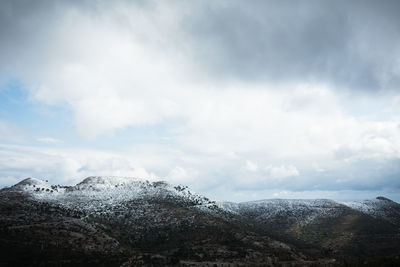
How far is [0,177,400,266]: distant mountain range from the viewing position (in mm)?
53844

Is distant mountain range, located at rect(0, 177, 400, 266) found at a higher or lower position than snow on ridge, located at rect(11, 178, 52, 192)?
lower

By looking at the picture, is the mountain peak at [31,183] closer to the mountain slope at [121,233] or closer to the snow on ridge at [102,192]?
the snow on ridge at [102,192]

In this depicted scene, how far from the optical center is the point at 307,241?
284 ft

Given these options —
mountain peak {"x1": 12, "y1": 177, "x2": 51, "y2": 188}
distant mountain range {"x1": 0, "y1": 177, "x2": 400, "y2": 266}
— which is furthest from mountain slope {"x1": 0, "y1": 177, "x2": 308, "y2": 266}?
mountain peak {"x1": 12, "y1": 177, "x2": 51, "y2": 188}

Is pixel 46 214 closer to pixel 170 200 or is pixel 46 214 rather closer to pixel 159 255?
pixel 159 255

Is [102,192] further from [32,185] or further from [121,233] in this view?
[121,233]

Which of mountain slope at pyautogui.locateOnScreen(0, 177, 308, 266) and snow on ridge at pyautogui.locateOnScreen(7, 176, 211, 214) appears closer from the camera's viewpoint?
mountain slope at pyautogui.locateOnScreen(0, 177, 308, 266)

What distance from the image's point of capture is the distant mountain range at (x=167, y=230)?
53844 millimetres

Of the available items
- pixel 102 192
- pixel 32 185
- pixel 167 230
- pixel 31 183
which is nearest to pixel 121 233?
pixel 167 230

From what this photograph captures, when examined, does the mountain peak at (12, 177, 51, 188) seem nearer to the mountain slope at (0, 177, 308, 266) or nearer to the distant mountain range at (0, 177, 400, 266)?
the distant mountain range at (0, 177, 400, 266)

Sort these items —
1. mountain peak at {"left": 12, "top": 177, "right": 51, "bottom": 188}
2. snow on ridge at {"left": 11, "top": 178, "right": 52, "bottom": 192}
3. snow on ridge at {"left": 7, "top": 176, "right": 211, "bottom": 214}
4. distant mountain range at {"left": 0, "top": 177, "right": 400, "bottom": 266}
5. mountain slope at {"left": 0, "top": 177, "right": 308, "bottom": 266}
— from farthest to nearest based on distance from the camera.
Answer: mountain peak at {"left": 12, "top": 177, "right": 51, "bottom": 188}, snow on ridge at {"left": 11, "top": 178, "right": 52, "bottom": 192}, snow on ridge at {"left": 7, "top": 176, "right": 211, "bottom": 214}, distant mountain range at {"left": 0, "top": 177, "right": 400, "bottom": 266}, mountain slope at {"left": 0, "top": 177, "right": 308, "bottom": 266}

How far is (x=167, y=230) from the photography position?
76625 mm

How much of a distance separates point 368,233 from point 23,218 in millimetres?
100757

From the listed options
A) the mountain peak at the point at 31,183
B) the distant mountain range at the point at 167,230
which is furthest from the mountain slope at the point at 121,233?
the mountain peak at the point at 31,183
